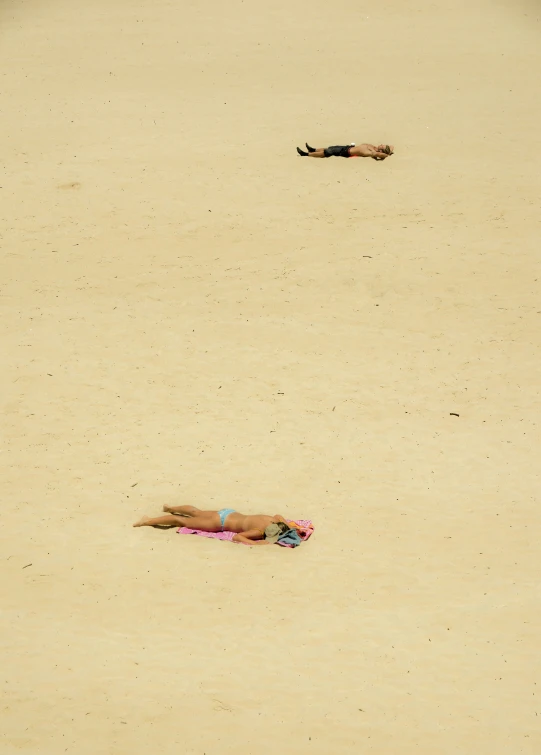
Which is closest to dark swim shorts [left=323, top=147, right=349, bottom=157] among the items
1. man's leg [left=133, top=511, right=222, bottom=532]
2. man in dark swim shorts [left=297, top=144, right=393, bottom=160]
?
man in dark swim shorts [left=297, top=144, right=393, bottom=160]

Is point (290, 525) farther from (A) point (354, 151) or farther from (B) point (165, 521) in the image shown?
(A) point (354, 151)

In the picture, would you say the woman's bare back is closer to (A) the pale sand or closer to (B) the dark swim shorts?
(A) the pale sand

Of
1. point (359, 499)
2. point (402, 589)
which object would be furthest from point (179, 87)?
point (402, 589)

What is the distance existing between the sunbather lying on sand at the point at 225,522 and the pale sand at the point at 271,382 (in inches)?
6.8

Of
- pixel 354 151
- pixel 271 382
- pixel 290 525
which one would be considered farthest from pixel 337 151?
pixel 290 525

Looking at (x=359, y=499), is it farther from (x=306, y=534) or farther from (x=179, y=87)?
(x=179, y=87)

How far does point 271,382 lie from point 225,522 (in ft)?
10.8

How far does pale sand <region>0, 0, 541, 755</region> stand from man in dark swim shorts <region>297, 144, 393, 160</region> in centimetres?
19

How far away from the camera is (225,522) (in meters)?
10.8

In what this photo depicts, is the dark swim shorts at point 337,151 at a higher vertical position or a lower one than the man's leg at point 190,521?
higher

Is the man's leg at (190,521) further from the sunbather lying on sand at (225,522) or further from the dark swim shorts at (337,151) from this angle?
the dark swim shorts at (337,151)

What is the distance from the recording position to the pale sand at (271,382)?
8930 millimetres

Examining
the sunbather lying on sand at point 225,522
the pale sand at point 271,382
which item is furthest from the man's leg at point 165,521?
the pale sand at point 271,382

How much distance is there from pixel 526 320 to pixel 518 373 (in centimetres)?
140
